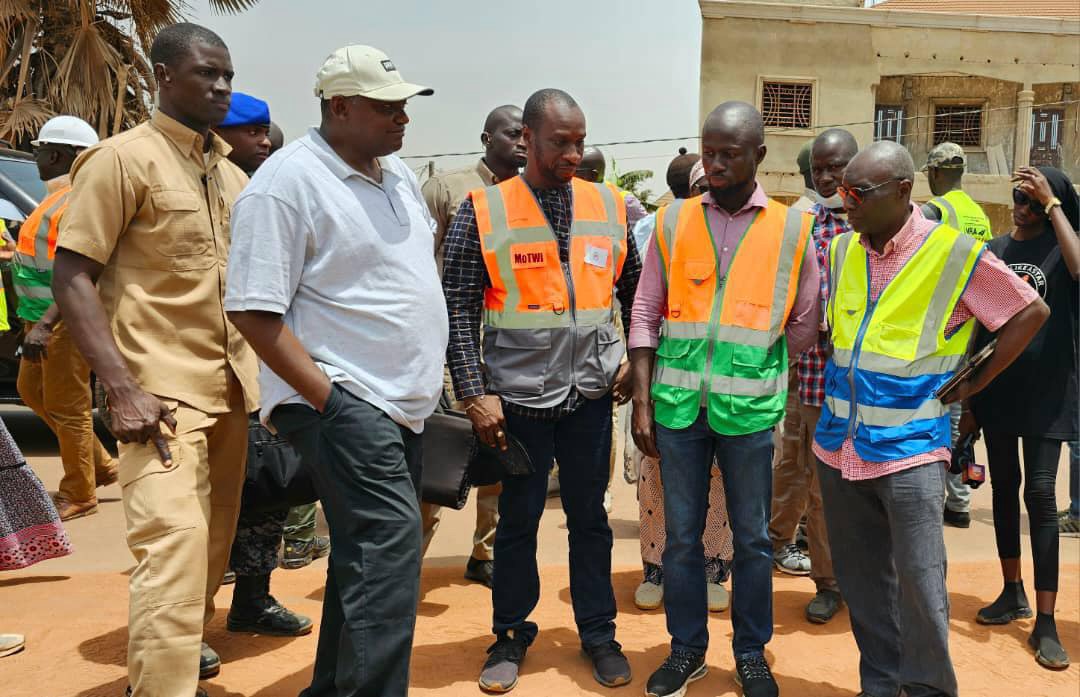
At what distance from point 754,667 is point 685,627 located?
0.29 metres

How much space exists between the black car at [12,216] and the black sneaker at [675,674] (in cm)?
617

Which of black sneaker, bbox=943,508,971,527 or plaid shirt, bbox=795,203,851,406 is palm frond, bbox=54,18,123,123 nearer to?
plaid shirt, bbox=795,203,851,406

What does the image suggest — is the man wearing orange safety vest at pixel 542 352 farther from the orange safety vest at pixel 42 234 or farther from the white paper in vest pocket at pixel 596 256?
the orange safety vest at pixel 42 234

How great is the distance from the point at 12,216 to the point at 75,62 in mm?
7239

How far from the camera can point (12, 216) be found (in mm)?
7820

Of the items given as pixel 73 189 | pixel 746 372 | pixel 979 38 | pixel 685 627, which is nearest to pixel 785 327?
pixel 746 372

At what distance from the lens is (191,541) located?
309 cm

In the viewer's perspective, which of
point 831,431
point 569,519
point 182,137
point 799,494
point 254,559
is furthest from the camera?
point 799,494

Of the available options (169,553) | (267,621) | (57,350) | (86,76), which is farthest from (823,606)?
(86,76)

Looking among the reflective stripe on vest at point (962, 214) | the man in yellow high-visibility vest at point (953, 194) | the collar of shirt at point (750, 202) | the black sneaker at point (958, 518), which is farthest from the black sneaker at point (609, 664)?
the black sneaker at point (958, 518)

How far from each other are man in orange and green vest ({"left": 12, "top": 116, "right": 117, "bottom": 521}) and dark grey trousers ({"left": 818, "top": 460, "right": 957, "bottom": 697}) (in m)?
4.59

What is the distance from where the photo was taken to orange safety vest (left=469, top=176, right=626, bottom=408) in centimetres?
385

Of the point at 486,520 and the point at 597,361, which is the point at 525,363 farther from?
the point at 486,520

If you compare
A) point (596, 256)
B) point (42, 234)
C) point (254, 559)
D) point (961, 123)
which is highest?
point (961, 123)
